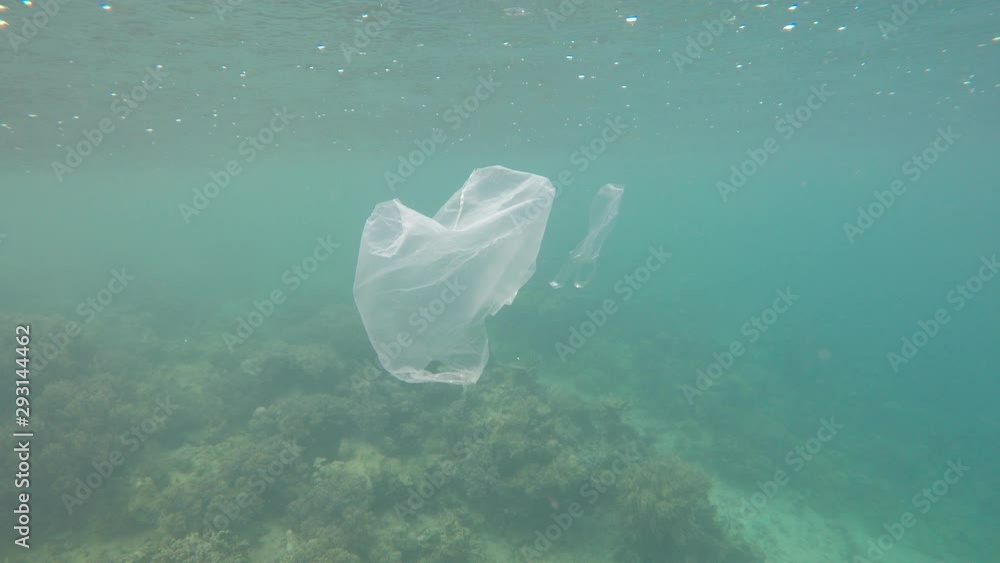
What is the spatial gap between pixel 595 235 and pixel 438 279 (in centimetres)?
562

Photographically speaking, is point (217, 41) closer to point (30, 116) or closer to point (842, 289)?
point (30, 116)

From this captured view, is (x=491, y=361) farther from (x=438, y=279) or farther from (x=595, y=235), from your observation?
(x=438, y=279)

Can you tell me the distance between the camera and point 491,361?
13.6 m

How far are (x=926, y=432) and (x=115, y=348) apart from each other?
2447cm

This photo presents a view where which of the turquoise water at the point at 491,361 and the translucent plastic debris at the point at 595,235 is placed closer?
the turquoise water at the point at 491,361

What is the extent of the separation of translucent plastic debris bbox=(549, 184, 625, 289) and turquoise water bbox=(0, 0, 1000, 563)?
9.93 ft

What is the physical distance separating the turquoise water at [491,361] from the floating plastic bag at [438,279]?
10.4ft

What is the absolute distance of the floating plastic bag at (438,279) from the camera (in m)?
5.29

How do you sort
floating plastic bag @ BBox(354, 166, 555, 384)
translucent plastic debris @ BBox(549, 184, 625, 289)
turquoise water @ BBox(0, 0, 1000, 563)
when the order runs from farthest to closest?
translucent plastic debris @ BBox(549, 184, 625, 289) < turquoise water @ BBox(0, 0, 1000, 563) < floating plastic bag @ BBox(354, 166, 555, 384)

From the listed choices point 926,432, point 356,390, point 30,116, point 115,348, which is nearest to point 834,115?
point 926,432

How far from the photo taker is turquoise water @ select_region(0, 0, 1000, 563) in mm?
7379

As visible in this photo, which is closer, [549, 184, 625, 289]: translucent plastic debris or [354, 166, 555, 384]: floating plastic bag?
[354, 166, 555, 384]: floating plastic bag

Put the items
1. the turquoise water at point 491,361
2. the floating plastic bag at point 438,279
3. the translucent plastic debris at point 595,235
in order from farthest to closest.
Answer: the translucent plastic debris at point 595,235 → the turquoise water at point 491,361 → the floating plastic bag at point 438,279

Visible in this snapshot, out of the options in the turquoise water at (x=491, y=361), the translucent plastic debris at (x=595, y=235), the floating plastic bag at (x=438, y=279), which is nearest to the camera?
the floating plastic bag at (x=438, y=279)
